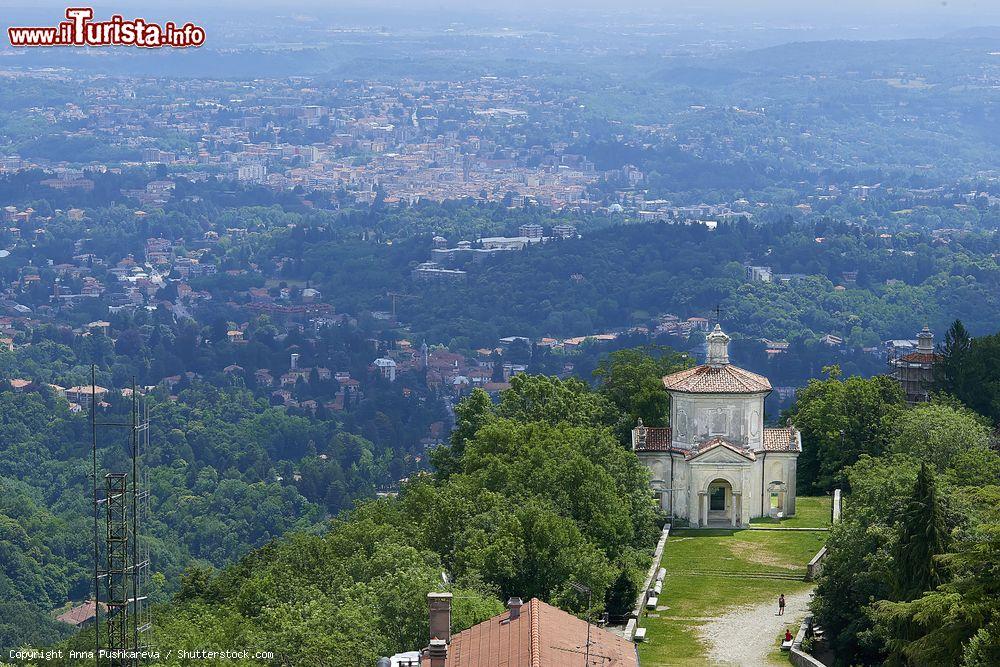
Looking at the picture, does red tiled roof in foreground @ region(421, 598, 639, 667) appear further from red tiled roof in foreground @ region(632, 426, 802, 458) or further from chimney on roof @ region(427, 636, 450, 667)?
red tiled roof in foreground @ region(632, 426, 802, 458)

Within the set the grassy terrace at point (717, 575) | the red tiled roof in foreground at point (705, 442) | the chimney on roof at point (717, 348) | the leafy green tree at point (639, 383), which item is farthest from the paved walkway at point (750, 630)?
the leafy green tree at point (639, 383)

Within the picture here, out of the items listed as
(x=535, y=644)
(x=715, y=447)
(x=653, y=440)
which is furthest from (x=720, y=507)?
(x=535, y=644)

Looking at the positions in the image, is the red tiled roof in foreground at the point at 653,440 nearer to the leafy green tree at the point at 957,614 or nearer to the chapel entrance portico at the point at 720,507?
the chapel entrance portico at the point at 720,507

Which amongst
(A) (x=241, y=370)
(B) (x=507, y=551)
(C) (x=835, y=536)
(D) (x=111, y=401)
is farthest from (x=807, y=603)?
(A) (x=241, y=370)

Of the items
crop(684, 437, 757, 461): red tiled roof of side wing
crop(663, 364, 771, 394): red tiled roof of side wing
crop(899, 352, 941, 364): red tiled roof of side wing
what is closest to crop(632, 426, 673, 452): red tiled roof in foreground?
crop(684, 437, 757, 461): red tiled roof of side wing

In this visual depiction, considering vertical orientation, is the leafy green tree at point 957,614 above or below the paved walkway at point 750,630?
above

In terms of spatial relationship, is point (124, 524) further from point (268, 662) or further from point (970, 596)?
point (970, 596)
